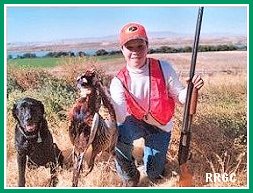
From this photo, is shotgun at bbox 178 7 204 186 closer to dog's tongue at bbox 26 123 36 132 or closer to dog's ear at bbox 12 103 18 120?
dog's tongue at bbox 26 123 36 132

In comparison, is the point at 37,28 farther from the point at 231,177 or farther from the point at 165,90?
the point at 231,177

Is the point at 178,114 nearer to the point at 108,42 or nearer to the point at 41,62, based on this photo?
the point at 108,42

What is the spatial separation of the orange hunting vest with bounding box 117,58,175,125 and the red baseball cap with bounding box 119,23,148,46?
0.19m

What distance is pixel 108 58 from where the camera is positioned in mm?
10523

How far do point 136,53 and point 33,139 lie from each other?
91 centimetres

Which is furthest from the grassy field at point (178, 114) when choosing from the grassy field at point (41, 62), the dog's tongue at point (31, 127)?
the dog's tongue at point (31, 127)

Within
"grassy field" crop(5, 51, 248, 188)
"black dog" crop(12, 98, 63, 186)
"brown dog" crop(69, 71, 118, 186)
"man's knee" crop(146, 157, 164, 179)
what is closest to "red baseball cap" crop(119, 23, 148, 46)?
"grassy field" crop(5, 51, 248, 188)

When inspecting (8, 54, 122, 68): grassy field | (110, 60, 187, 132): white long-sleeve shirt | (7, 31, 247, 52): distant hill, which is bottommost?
(110, 60, 187, 132): white long-sleeve shirt

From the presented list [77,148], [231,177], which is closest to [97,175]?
[77,148]

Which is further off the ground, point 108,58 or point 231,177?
point 108,58

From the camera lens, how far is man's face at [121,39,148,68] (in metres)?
10.5

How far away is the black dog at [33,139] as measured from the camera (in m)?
10.5

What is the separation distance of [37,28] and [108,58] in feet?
1.76

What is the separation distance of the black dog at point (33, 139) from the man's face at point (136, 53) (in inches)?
26.6
